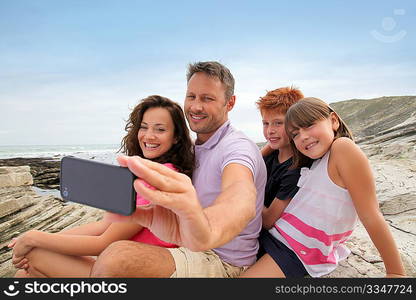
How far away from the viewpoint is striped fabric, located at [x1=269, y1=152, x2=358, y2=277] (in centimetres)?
307

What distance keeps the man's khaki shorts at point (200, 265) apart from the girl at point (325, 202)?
224 mm

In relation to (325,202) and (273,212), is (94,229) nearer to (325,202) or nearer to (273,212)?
(273,212)

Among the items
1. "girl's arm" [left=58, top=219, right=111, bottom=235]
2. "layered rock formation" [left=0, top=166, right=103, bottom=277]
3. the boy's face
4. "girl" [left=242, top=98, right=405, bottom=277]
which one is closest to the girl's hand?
"girl's arm" [left=58, top=219, right=111, bottom=235]

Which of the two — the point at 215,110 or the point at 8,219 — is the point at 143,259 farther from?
the point at 8,219

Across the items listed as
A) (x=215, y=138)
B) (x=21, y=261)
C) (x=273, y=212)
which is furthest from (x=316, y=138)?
(x=21, y=261)

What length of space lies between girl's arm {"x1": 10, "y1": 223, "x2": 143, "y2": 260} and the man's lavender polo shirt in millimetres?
708

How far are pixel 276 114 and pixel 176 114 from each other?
1192mm

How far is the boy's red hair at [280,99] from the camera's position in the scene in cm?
404

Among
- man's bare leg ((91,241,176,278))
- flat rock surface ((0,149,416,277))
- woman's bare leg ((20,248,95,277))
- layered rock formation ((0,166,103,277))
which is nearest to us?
man's bare leg ((91,241,176,278))

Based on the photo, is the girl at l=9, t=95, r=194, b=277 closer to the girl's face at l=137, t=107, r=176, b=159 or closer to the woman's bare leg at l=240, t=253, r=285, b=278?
the girl's face at l=137, t=107, r=176, b=159

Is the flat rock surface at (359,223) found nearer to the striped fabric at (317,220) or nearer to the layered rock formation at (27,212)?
the layered rock formation at (27,212)

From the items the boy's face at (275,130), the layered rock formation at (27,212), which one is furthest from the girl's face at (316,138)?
the layered rock formation at (27,212)

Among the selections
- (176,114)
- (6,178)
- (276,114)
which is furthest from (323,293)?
(6,178)

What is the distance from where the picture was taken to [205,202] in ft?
10.7
